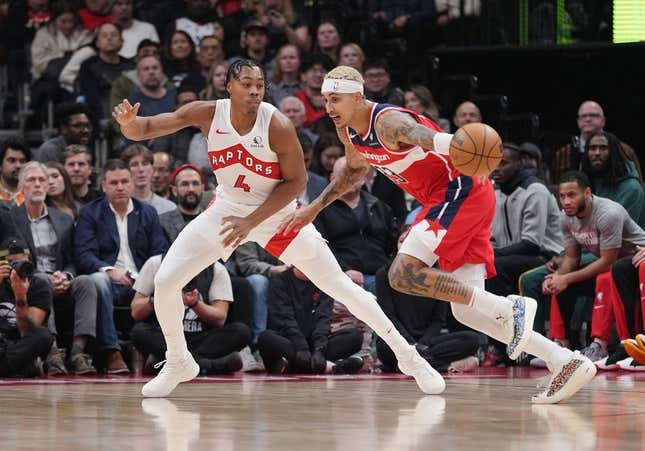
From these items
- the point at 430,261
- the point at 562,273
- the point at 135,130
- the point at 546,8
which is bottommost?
the point at 562,273

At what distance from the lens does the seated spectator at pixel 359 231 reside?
10336 millimetres

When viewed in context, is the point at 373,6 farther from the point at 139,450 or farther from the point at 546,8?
the point at 139,450

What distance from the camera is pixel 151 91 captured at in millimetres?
12414

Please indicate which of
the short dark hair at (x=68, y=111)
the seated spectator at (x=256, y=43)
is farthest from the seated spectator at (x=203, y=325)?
the seated spectator at (x=256, y=43)

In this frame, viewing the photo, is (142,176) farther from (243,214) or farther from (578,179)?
(243,214)

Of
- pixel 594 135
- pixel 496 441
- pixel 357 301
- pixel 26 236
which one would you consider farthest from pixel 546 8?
pixel 496 441

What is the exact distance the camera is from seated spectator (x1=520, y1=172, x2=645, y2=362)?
9.56m

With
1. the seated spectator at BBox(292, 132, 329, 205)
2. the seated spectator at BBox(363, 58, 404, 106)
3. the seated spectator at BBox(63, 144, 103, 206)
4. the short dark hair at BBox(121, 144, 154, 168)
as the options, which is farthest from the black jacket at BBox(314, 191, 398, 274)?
the seated spectator at BBox(363, 58, 404, 106)

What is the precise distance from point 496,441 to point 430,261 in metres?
1.92

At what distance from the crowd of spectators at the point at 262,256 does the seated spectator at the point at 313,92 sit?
284mm

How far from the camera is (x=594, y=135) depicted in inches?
414

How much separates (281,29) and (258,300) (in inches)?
202

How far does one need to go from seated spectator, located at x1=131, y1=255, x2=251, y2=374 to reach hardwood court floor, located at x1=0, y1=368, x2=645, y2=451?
3.84 feet

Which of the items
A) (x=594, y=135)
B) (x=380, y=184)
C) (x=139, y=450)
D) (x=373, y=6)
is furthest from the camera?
(x=373, y=6)
